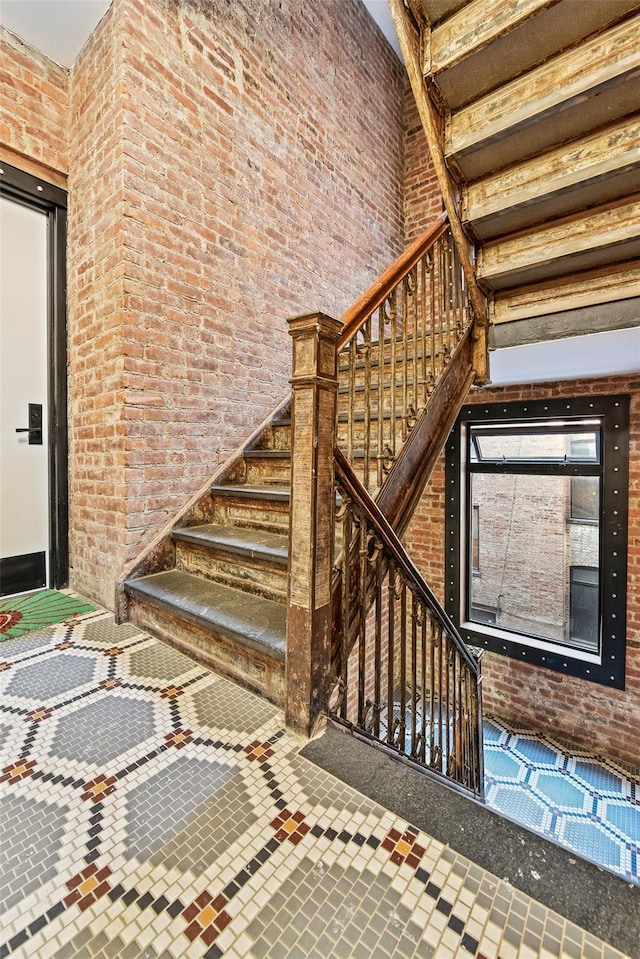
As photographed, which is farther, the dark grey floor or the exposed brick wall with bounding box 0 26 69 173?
the exposed brick wall with bounding box 0 26 69 173

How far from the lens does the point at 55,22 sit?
2250mm

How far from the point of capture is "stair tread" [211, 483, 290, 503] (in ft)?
7.32

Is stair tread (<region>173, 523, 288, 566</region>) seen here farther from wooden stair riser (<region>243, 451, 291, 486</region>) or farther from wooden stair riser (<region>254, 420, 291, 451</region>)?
wooden stair riser (<region>254, 420, 291, 451</region>)

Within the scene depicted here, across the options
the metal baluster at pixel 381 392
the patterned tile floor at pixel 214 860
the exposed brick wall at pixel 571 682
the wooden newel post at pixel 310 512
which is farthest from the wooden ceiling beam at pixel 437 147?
the patterned tile floor at pixel 214 860

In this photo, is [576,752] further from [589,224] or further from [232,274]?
[232,274]

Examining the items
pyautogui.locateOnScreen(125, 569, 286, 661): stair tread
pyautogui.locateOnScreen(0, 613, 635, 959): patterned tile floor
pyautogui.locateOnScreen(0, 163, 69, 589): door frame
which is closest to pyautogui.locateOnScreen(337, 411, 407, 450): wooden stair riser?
pyautogui.locateOnScreen(125, 569, 286, 661): stair tread

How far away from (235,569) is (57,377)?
156 cm

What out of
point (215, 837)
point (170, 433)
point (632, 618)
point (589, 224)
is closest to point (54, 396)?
point (170, 433)

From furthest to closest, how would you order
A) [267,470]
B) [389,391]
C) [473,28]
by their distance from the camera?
1. [267,470]
2. [389,391]
3. [473,28]

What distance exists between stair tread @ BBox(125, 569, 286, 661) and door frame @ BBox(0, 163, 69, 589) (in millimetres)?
737

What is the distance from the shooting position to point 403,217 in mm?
4695

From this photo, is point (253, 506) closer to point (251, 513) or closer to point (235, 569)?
point (251, 513)

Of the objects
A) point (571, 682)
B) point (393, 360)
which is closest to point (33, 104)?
point (393, 360)

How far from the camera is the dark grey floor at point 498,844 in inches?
33.6
